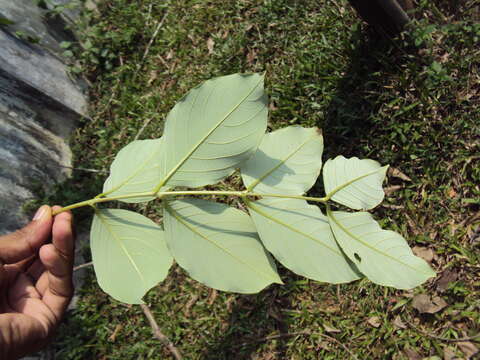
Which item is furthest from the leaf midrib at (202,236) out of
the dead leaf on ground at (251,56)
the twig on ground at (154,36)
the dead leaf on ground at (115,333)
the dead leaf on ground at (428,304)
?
the twig on ground at (154,36)

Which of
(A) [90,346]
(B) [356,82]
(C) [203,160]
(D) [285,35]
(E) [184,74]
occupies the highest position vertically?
(C) [203,160]

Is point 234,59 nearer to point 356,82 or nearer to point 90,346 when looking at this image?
point 356,82

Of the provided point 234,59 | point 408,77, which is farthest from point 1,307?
point 408,77

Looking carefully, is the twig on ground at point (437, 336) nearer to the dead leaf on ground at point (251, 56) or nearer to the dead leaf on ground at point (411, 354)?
the dead leaf on ground at point (411, 354)

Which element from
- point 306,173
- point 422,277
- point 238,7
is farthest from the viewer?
point 238,7

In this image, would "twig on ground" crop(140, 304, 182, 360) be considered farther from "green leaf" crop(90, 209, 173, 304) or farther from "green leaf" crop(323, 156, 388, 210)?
"green leaf" crop(323, 156, 388, 210)
